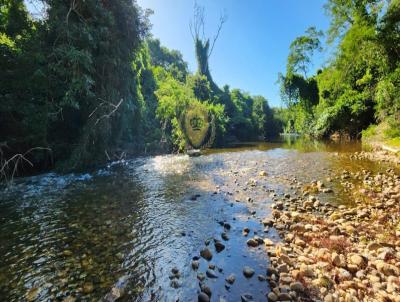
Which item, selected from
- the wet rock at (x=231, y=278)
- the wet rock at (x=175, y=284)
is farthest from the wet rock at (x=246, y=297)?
the wet rock at (x=175, y=284)

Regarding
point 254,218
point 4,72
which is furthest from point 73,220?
point 4,72

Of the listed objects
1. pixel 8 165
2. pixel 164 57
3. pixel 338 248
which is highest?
pixel 164 57

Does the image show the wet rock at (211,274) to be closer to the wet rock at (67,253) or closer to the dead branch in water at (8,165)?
the wet rock at (67,253)

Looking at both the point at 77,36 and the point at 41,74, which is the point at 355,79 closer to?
the point at 77,36

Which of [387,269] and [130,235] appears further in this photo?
[130,235]

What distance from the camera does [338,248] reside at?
4.30 m

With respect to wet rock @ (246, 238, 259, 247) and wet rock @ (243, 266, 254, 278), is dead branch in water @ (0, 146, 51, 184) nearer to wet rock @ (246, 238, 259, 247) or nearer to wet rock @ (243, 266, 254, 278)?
wet rock @ (246, 238, 259, 247)

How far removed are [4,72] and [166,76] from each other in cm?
2788

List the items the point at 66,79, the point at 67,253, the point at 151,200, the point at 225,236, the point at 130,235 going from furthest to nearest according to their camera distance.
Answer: the point at 66,79, the point at 151,200, the point at 130,235, the point at 225,236, the point at 67,253

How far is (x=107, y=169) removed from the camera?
1388cm

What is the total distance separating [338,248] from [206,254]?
2377mm

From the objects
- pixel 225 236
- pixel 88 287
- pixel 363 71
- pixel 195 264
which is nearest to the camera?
pixel 88 287

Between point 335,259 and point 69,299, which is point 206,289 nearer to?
point 69,299

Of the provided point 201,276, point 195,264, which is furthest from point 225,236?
point 201,276
